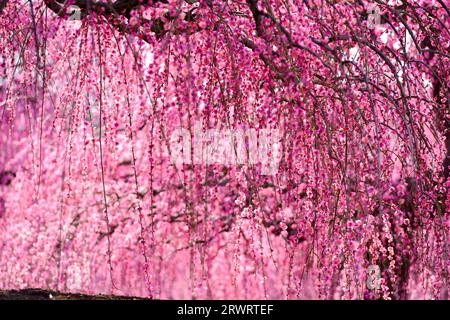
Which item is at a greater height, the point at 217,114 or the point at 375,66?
the point at 375,66

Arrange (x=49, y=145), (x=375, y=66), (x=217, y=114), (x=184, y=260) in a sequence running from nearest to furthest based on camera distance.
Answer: (x=217, y=114)
(x=375, y=66)
(x=49, y=145)
(x=184, y=260)

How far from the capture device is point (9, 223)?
6.75m

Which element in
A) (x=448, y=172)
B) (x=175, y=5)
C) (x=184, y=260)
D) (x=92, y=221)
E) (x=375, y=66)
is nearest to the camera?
(x=175, y=5)

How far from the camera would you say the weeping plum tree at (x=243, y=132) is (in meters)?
2.64

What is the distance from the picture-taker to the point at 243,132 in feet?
8.93

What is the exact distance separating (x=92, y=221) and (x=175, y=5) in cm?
404

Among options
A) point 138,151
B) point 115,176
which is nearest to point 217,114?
point 138,151

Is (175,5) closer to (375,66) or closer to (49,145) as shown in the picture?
(375,66)

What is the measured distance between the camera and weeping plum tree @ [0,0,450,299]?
2643 millimetres
